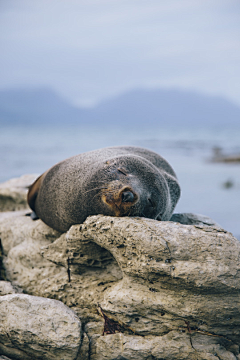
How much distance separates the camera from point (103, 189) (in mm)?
3854

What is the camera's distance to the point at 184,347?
3.36 metres

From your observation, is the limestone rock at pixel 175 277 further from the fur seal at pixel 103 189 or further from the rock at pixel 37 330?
the rock at pixel 37 330

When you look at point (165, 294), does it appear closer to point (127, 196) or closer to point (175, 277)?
point (175, 277)

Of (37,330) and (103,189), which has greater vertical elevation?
(103,189)

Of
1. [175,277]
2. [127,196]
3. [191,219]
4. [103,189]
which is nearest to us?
[175,277]

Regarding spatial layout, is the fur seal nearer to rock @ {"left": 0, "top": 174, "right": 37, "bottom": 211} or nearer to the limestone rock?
the limestone rock

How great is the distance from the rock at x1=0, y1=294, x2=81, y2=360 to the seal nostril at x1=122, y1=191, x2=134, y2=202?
4.18 ft

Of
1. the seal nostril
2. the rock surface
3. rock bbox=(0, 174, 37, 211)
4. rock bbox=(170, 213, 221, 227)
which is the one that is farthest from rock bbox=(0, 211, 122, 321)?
rock bbox=(0, 174, 37, 211)

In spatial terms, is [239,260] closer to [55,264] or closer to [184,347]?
[184,347]

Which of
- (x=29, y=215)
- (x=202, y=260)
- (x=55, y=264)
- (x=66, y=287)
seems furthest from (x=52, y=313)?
(x=29, y=215)

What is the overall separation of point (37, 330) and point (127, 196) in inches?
60.9

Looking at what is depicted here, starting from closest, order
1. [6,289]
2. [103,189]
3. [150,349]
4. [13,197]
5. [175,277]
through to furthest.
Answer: [175,277] < [150,349] < [103,189] < [6,289] < [13,197]

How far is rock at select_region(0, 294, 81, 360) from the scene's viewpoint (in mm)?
3389

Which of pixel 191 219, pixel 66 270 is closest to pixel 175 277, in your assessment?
pixel 66 270
